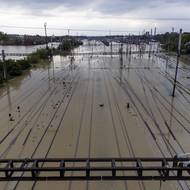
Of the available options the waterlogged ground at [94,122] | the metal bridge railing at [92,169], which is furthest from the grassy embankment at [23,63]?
the metal bridge railing at [92,169]

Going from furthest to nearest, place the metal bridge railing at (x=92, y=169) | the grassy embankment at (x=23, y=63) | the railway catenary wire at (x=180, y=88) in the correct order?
1. the grassy embankment at (x=23, y=63)
2. the railway catenary wire at (x=180, y=88)
3. the metal bridge railing at (x=92, y=169)

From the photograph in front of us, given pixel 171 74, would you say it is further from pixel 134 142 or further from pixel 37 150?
pixel 37 150

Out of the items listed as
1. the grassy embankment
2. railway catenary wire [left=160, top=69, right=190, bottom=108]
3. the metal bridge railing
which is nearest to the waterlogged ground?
railway catenary wire [left=160, top=69, right=190, bottom=108]

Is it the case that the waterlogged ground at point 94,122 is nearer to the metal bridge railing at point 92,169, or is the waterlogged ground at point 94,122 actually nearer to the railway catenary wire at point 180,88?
the railway catenary wire at point 180,88

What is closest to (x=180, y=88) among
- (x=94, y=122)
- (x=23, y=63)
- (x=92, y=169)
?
(x=94, y=122)

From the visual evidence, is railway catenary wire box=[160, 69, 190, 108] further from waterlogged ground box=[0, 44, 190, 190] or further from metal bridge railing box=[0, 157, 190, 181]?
metal bridge railing box=[0, 157, 190, 181]

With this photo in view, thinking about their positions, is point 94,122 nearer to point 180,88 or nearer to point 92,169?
point 92,169

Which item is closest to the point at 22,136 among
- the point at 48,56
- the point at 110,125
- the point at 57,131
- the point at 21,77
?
the point at 57,131

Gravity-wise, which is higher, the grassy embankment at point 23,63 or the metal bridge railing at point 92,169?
the metal bridge railing at point 92,169
